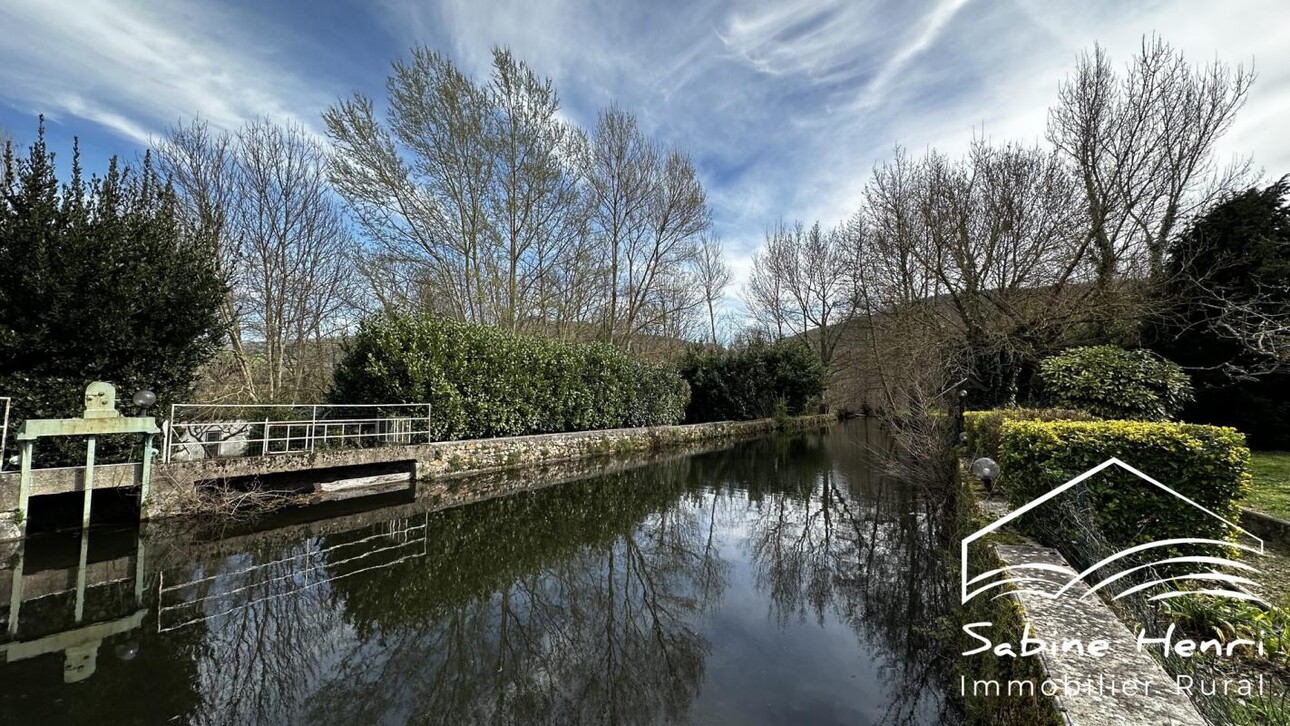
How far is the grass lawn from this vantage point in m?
6.00

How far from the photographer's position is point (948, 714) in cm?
317

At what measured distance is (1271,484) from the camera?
7250 millimetres

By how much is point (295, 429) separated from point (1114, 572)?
40.2ft

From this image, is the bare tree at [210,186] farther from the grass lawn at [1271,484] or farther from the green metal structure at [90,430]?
the grass lawn at [1271,484]

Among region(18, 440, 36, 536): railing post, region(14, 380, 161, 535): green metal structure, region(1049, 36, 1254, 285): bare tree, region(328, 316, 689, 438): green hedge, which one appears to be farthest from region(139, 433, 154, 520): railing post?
region(1049, 36, 1254, 285): bare tree

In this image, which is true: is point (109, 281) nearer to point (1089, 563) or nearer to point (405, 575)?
point (405, 575)

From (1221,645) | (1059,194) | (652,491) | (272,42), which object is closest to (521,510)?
(652,491)

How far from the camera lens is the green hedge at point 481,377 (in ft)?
35.0

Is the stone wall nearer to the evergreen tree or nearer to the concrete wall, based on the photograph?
the concrete wall

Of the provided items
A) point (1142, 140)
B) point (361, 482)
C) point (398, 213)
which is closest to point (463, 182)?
point (398, 213)

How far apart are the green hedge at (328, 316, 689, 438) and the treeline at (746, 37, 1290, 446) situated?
8.21m

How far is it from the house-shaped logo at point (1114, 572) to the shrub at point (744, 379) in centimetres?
1867

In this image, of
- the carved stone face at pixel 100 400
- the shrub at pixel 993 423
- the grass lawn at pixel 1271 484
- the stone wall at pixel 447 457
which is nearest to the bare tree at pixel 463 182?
the stone wall at pixel 447 457

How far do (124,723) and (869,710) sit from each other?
4.37m
